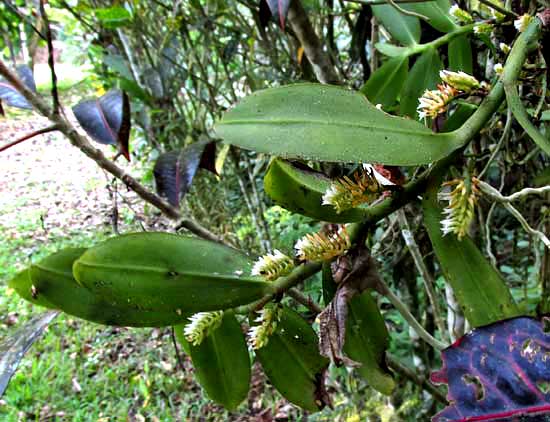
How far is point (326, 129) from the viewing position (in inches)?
10.2

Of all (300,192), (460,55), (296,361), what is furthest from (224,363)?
(460,55)

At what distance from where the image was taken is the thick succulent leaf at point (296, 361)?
350 millimetres

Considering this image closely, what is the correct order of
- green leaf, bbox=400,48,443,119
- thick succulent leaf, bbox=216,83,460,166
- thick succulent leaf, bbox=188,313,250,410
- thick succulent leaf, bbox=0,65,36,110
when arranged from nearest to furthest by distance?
1. thick succulent leaf, bbox=216,83,460,166
2. thick succulent leaf, bbox=188,313,250,410
3. green leaf, bbox=400,48,443,119
4. thick succulent leaf, bbox=0,65,36,110

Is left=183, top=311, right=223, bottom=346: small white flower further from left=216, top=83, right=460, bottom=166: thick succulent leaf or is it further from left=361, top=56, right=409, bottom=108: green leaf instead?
left=361, top=56, right=409, bottom=108: green leaf

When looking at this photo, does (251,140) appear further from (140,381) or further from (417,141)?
(140,381)

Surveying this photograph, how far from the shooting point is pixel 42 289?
12.5 inches

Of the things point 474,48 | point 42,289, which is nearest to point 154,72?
point 474,48

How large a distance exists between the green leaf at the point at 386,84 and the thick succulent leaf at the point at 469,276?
27 centimetres

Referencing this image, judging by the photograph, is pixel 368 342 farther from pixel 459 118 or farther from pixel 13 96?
pixel 13 96

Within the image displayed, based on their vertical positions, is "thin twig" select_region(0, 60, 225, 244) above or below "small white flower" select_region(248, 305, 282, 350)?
above

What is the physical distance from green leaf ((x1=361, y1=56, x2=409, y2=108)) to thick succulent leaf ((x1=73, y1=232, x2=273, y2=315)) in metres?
0.31

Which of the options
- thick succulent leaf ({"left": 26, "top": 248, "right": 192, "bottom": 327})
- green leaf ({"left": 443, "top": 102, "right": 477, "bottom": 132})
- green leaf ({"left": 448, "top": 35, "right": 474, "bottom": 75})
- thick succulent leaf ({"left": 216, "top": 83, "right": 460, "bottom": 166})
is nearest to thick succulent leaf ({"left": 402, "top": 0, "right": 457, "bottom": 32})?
green leaf ({"left": 448, "top": 35, "right": 474, "bottom": 75})

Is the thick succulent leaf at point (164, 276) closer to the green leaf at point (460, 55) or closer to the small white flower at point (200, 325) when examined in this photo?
the small white flower at point (200, 325)

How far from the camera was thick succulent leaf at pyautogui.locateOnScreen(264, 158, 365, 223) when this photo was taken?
0.86 ft
